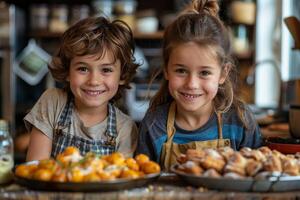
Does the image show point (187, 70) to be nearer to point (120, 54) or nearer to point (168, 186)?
point (120, 54)

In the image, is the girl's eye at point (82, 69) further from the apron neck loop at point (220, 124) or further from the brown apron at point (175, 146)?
the apron neck loop at point (220, 124)

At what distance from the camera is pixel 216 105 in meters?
1.69

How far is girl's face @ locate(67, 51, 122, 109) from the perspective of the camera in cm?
164

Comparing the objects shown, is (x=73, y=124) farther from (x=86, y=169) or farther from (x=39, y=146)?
(x=86, y=169)

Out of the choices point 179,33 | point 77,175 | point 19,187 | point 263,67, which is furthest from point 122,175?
point 263,67

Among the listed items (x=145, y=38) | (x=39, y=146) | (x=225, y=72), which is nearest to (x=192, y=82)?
(x=225, y=72)

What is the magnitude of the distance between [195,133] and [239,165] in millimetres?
522

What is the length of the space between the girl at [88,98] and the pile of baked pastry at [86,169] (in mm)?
465

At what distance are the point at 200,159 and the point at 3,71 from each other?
2989 millimetres

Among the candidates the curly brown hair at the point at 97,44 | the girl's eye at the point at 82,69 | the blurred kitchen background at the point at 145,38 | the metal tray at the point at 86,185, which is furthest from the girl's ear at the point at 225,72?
the blurred kitchen background at the point at 145,38

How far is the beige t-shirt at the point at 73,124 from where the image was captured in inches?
65.8

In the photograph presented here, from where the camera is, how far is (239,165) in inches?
44.3

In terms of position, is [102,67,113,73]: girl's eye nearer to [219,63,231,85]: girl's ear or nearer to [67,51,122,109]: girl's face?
[67,51,122,109]: girl's face

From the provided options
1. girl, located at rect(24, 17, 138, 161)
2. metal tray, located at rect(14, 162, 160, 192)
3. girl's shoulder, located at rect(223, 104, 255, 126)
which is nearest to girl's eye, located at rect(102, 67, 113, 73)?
girl, located at rect(24, 17, 138, 161)
